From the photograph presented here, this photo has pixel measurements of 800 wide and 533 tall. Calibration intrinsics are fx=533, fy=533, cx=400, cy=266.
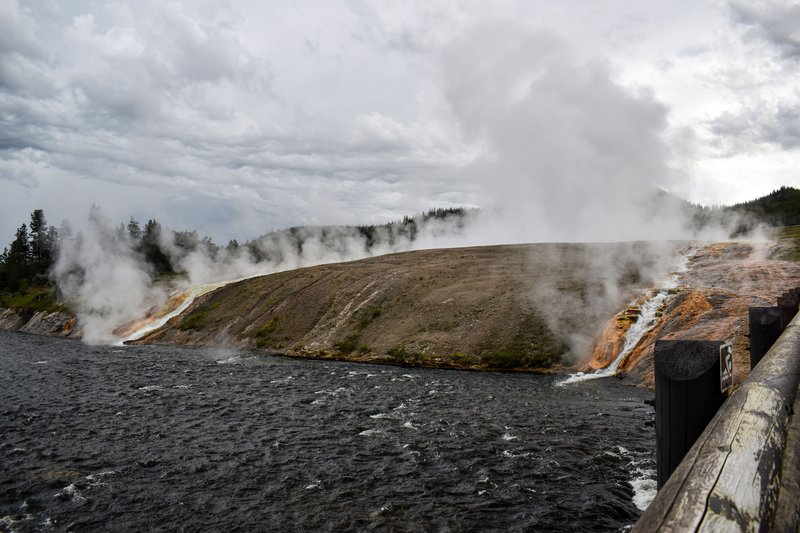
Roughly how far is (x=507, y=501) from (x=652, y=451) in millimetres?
7444

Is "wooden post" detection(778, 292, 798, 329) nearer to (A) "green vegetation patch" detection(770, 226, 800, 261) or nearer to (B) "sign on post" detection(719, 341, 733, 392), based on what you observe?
(B) "sign on post" detection(719, 341, 733, 392)

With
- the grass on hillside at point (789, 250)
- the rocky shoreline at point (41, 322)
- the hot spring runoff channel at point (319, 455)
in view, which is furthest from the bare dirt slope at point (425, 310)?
the rocky shoreline at point (41, 322)

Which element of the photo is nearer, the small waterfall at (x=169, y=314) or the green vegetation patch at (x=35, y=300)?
the small waterfall at (x=169, y=314)

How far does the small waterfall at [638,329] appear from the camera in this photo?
37062 mm

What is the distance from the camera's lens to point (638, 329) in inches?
1631

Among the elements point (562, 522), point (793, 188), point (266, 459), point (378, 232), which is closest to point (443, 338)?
point (266, 459)

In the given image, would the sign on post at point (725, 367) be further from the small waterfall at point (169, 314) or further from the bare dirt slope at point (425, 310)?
the small waterfall at point (169, 314)

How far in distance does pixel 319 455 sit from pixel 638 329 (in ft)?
102

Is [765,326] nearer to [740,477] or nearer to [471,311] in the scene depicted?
[740,477]

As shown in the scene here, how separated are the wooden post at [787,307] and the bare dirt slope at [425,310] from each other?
29954mm

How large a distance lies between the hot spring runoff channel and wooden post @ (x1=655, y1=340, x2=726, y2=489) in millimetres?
9752

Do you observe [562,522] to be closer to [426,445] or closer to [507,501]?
[507,501]

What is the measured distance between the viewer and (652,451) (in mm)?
19141

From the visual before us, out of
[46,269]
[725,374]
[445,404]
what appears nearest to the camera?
[725,374]
